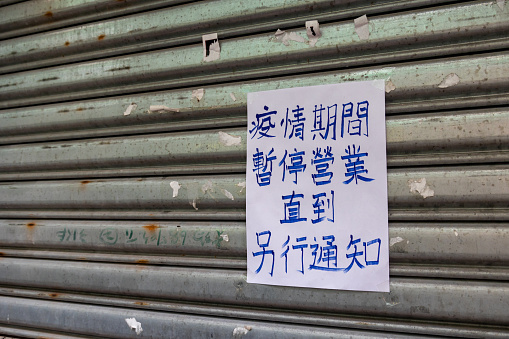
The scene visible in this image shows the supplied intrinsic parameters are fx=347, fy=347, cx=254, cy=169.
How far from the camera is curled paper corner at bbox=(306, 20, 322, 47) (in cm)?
179

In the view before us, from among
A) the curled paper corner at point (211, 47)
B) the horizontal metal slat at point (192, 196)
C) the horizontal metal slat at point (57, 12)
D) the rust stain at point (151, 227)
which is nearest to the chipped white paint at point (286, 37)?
the curled paper corner at point (211, 47)

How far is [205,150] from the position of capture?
6.40 feet

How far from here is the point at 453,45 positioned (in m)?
1.60

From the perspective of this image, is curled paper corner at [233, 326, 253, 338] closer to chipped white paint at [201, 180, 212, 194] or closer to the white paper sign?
the white paper sign

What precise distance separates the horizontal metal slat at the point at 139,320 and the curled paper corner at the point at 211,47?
1446 millimetres

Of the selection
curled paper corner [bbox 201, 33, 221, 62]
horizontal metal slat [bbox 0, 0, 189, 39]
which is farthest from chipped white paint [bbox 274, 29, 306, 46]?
horizontal metal slat [bbox 0, 0, 189, 39]

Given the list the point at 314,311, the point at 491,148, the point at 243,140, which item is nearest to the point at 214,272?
the point at 314,311

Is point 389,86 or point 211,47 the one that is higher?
point 211,47

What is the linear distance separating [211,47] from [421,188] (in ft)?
4.40

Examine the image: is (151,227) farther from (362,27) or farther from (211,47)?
(362,27)

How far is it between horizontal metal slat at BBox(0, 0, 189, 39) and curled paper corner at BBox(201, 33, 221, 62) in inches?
12.0

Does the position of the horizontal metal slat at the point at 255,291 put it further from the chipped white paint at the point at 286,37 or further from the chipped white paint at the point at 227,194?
the chipped white paint at the point at 286,37

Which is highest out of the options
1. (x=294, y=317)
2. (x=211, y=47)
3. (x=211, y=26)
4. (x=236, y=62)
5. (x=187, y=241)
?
(x=211, y=26)

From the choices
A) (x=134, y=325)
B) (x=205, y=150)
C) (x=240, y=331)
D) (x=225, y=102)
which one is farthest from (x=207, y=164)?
(x=134, y=325)
